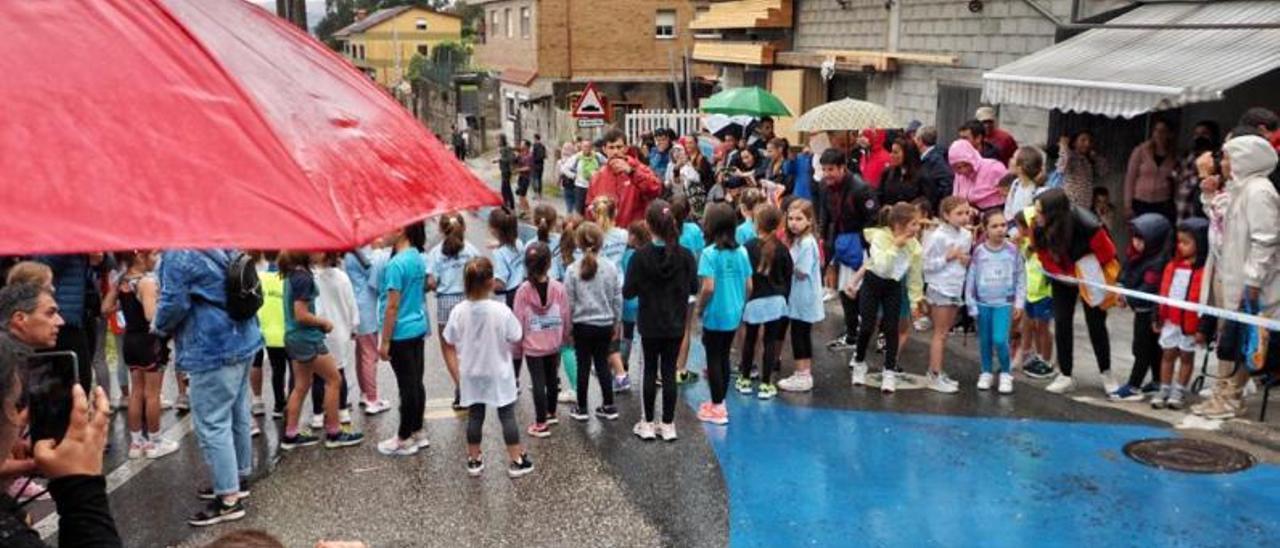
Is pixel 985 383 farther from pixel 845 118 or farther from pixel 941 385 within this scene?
pixel 845 118

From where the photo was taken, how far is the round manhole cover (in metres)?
6.91

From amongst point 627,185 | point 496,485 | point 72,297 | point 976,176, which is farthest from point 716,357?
point 976,176

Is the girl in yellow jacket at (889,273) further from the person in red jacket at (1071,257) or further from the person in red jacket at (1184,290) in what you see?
the person in red jacket at (1184,290)

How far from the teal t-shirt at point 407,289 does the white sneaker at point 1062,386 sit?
509cm

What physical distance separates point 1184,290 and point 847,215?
3379 mm

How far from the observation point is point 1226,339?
7562mm

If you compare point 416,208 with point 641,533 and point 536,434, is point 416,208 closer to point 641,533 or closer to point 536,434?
point 641,533

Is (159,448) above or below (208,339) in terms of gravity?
below

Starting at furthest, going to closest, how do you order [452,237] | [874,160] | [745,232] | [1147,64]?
[874,160], [1147,64], [745,232], [452,237]

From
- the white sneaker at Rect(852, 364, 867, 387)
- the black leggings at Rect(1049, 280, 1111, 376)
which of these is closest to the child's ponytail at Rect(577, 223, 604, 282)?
the white sneaker at Rect(852, 364, 867, 387)

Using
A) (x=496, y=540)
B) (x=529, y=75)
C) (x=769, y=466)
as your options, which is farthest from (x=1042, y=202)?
(x=529, y=75)

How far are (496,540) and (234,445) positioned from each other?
1760mm

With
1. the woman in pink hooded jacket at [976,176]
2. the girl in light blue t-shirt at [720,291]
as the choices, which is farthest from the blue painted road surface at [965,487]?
the woman in pink hooded jacket at [976,176]

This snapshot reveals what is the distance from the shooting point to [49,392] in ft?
9.52
